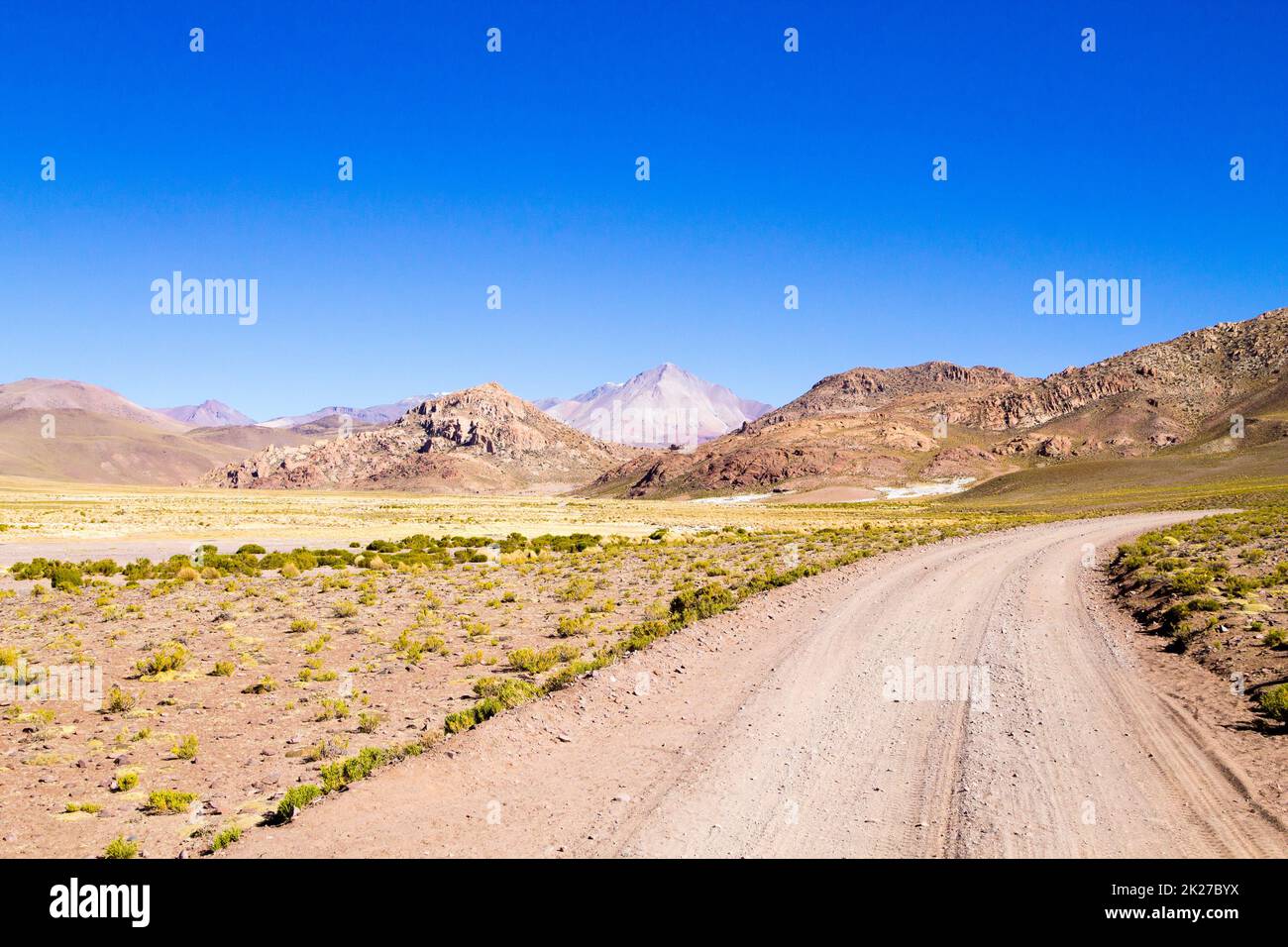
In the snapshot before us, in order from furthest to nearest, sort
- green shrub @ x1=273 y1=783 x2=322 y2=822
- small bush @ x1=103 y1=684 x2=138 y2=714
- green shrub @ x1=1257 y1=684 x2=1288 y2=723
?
1. small bush @ x1=103 y1=684 x2=138 y2=714
2. green shrub @ x1=1257 y1=684 x2=1288 y2=723
3. green shrub @ x1=273 y1=783 x2=322 y2=822

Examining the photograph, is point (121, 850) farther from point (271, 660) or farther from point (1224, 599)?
point (1224, 599)

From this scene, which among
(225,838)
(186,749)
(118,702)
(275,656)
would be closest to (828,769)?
(225,838)

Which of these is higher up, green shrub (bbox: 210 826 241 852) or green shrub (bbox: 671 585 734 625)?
green shrub (bbox: 671 585 734 625)

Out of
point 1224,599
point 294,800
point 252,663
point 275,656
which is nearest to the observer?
point 294,800

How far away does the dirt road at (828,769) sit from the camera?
24.0 feet

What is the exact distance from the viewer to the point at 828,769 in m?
8.98

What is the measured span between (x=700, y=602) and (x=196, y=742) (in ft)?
40.2

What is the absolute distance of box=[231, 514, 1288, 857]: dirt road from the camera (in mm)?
7320

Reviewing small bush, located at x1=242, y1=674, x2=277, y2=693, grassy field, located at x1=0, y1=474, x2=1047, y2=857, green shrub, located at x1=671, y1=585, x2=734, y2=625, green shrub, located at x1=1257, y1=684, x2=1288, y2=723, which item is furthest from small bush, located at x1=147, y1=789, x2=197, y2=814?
green shrub, located at x1=1257, y1=684, x2=1288, y2=723

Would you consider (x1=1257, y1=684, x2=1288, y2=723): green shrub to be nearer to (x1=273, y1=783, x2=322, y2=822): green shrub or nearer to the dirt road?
the dirt road

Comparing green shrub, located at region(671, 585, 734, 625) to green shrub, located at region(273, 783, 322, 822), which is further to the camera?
green shrub, located at region(671, 585, 734, 625)

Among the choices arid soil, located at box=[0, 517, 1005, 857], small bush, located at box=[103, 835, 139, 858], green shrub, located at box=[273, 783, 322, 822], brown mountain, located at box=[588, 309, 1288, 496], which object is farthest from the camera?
brown mountain, located at box=[588, 309, 1288, 496]
